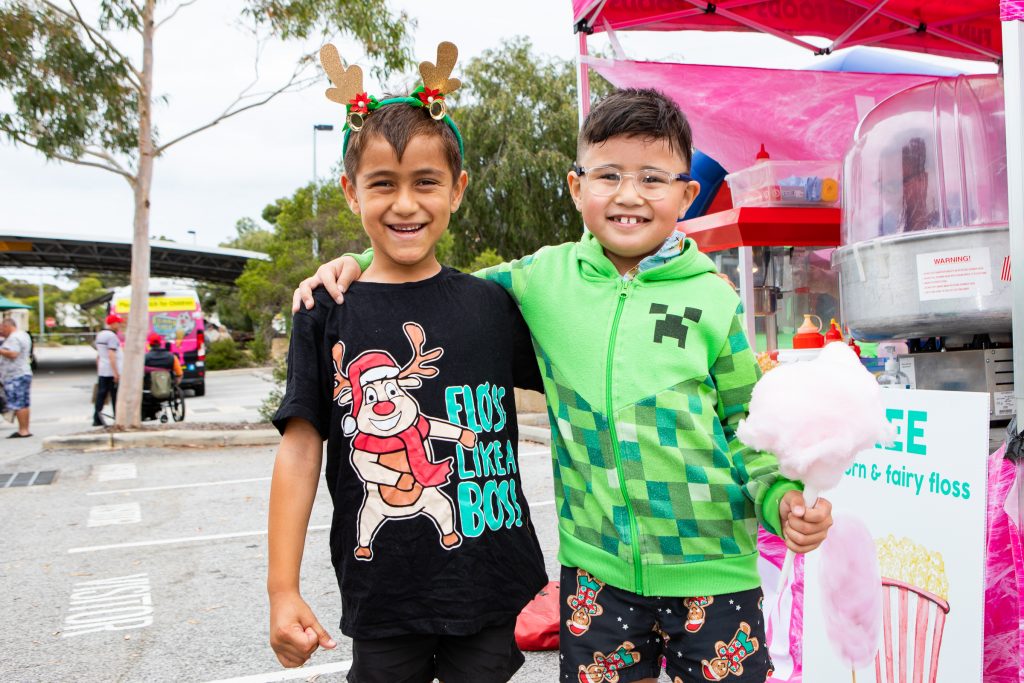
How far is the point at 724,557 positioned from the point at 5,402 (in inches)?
457

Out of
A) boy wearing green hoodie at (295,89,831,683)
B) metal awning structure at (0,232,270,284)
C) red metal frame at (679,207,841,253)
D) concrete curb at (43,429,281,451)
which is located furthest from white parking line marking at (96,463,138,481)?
metal awning structure at (0,232,270,284)

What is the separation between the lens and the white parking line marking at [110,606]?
367 cm

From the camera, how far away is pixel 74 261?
30797mm

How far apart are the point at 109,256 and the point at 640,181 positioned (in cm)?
3181

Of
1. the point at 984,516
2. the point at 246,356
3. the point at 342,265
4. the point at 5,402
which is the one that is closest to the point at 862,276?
the point at 984,516

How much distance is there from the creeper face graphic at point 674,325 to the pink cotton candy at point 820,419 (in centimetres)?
30

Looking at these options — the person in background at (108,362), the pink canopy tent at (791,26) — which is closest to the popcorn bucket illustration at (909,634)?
the pink canopy tent at (791,26)

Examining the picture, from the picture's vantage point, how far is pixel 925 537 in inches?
82.3

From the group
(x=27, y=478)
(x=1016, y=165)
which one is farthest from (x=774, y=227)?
(x=27, y=478)

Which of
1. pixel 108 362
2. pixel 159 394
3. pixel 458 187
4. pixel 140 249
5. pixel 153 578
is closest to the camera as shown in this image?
pixel 458 187

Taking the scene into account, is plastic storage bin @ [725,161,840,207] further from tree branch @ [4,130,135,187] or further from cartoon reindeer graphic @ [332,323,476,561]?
tree branch @ [4,130,135,187]

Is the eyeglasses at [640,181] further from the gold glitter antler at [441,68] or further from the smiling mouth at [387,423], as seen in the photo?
the smiling mouth at [387,423]

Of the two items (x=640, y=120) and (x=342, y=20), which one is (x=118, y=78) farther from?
(x=640, y=120)

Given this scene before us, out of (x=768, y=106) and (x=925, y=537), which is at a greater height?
(x=768, y=106)
